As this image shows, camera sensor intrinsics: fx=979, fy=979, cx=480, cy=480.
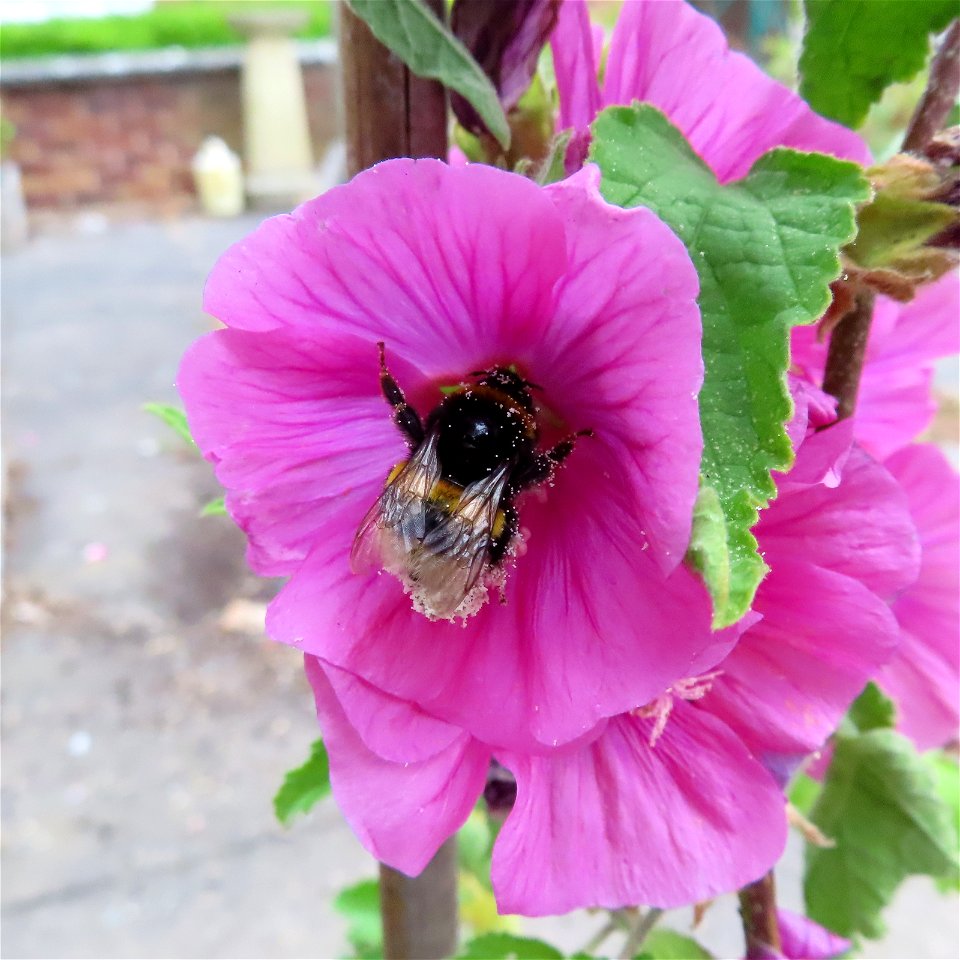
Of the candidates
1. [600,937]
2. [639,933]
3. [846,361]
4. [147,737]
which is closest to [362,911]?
[600,937]

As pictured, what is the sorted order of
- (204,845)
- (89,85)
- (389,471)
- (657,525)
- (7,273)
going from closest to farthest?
1. (657,525)
2. (389,471)
3. (204,845)
4. (7,273)
5. (89,85)

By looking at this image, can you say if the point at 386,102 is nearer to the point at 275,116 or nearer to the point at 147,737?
the point at 147,737

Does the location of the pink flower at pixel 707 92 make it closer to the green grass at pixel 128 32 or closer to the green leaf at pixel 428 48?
the green leaf at pixel 428 48

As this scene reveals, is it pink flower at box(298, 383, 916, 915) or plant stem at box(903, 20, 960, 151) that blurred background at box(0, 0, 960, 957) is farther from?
pink flower at box(298, 383, 916, 915)

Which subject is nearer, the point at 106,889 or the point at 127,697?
the point at 106,889

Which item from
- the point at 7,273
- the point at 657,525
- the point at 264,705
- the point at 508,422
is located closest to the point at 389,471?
the point at 508,422

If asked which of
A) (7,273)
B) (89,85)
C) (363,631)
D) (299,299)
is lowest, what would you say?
(7,273)

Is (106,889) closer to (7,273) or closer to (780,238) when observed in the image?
(780,238)
